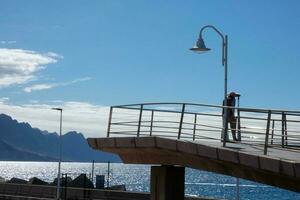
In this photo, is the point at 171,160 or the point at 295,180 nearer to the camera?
the point at 295,180

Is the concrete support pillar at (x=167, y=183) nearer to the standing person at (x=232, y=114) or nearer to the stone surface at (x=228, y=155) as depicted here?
the standing person at (x=232, y=114)

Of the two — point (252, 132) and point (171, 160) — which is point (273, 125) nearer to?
point (171, 160)

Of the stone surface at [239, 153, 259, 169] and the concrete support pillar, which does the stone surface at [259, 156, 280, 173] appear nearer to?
the stone surface at [239, 153, 259, 169]

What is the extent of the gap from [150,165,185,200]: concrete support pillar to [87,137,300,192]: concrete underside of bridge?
330 mm

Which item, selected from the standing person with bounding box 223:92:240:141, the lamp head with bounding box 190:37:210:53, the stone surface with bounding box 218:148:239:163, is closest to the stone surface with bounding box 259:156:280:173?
the stone surface with bounding box 218:148:239:163

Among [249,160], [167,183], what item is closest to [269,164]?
[249,160]

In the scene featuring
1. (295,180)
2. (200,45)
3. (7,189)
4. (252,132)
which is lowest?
(7,189)

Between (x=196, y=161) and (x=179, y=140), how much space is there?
59.0 inches

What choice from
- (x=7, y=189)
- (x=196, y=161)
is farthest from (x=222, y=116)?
(x=7, y=189)

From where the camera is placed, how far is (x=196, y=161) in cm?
1922

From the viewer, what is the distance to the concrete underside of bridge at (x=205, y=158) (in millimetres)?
15531

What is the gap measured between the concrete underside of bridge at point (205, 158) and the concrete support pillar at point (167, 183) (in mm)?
330

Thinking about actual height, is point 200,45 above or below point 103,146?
above

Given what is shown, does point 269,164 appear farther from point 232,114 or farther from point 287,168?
point 232,114
